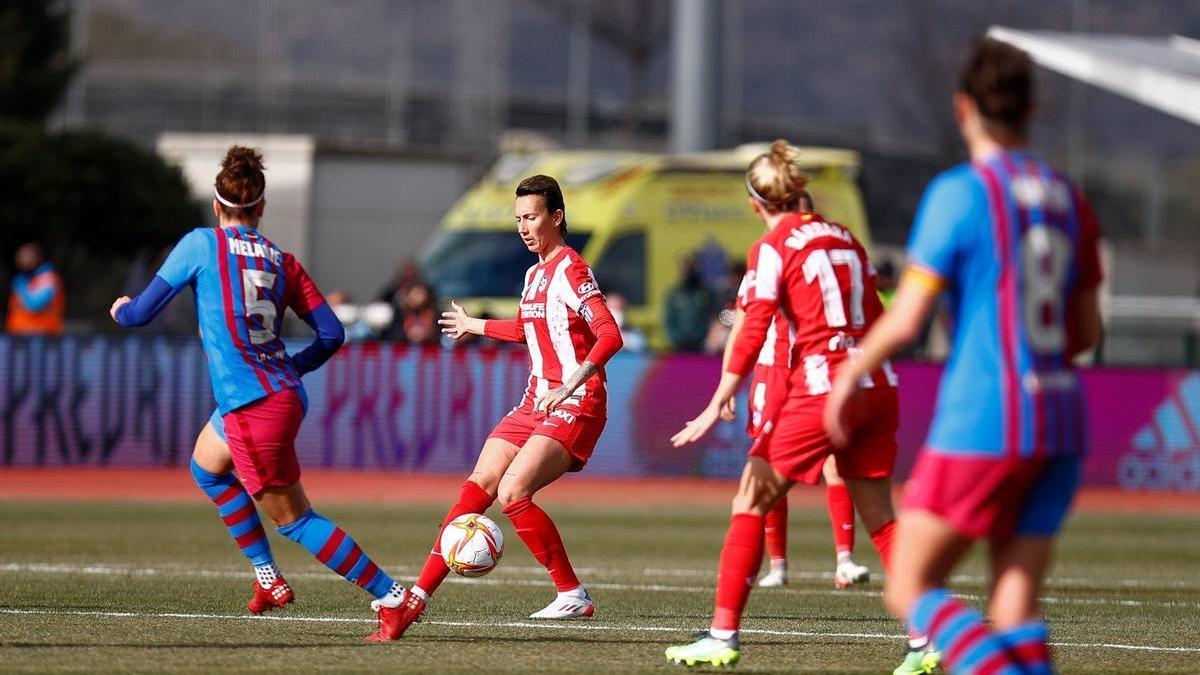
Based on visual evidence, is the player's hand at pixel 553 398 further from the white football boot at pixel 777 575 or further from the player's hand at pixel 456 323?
the white football boot at pixel 777 575

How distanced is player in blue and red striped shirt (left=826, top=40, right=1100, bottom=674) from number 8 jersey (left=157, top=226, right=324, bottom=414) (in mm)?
3274

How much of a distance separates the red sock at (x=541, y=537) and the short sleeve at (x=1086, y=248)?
12.1 feet

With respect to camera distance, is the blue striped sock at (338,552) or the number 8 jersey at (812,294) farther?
the blue striped sock at (338,552)

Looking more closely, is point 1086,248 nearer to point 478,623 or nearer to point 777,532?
point 478,623

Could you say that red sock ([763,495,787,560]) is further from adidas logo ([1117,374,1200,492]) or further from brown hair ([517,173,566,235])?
adidas logo ([1117,374,1200,492])

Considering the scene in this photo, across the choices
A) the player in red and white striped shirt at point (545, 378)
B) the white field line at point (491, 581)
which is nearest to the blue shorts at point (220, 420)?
the player in red and white striped shirt at point (545, 378)

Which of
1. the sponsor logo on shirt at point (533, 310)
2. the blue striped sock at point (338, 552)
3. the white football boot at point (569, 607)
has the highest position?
the sponsor logo on shirt at point (533, 310)

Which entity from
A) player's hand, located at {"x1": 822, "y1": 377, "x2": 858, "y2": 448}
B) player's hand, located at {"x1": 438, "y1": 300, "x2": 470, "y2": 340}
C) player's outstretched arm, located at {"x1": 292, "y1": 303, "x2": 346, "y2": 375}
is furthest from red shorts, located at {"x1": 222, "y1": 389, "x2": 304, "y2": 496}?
player's hand, located at {"x1": 822, "y1": 377, "x2": 858, "y2": 448}

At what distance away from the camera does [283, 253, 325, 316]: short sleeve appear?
310 inches

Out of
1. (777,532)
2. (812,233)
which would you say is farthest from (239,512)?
(777,532)

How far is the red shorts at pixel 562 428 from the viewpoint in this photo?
8.39 metres

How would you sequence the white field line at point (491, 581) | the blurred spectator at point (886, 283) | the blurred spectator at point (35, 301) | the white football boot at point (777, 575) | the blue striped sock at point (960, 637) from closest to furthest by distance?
the blue striped sock at point (960, 637) → the white field line at point (491, 581) → the white football boot at point (777, 575) → the blurred spectator at point (886, 283) → the blurred spectator at point (35, 301)

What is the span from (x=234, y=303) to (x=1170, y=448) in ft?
48.2

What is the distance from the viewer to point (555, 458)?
27.5 ft
